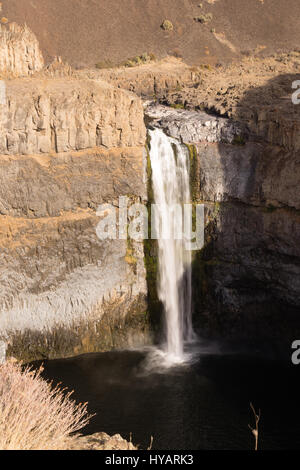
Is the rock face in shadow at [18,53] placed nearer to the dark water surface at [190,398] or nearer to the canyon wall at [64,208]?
the canyon wall at [64,208]

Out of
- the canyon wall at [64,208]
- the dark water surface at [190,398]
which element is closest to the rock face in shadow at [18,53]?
the canyon wall at [64,208]

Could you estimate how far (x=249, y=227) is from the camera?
2239 centimetres

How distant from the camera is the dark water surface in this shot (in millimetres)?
16500

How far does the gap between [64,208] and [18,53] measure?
22.9ft

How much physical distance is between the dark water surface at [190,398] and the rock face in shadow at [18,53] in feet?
41.4

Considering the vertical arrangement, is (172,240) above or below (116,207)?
below

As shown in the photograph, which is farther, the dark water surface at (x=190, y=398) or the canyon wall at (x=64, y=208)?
the canyon wall at (x=64, y=208)

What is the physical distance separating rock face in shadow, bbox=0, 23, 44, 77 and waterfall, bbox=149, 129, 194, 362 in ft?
20.2

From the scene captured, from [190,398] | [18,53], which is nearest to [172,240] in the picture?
[190,398]

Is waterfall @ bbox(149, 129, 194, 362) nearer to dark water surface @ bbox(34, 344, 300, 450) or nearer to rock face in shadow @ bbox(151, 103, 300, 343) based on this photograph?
rock face in shadow @ bbox(151, 103, 300, 343)

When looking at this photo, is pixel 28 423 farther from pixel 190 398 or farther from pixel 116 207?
pixel 116 207

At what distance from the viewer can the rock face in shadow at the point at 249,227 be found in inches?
840
